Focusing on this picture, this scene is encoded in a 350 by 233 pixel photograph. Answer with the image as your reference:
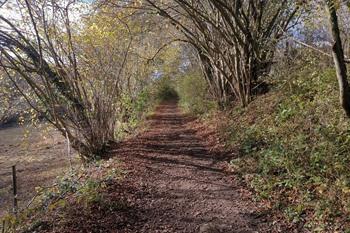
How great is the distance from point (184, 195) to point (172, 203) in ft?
1.27

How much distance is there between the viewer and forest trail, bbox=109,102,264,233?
16.1ft

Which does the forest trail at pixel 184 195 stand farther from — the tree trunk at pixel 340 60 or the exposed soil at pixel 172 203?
the tree trunk at pixel 340 60

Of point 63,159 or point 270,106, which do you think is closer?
point 270,106

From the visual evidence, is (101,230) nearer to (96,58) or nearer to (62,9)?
(62,9)

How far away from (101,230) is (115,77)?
22.0ft

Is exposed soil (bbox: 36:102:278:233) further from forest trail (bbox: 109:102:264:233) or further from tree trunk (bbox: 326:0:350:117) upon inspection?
tree trunk (bbox: 326:0:350:117)

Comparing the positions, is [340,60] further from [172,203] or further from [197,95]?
[197,95]

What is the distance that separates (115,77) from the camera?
10758mm

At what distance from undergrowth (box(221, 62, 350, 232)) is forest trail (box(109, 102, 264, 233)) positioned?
1.55 feet

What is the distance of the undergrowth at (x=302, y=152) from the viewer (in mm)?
4641

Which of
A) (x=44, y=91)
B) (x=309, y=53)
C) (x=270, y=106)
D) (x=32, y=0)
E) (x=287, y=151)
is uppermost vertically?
(x=32, y=0)

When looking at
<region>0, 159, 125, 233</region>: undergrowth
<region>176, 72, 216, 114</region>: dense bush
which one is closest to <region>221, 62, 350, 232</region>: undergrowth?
<region>0, 159, 125, 233</region>: undergrowth

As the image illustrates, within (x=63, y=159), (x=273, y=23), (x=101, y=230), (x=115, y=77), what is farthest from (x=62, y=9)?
(x=63, y=159)

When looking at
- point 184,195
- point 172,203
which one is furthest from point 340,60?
point 172,203
